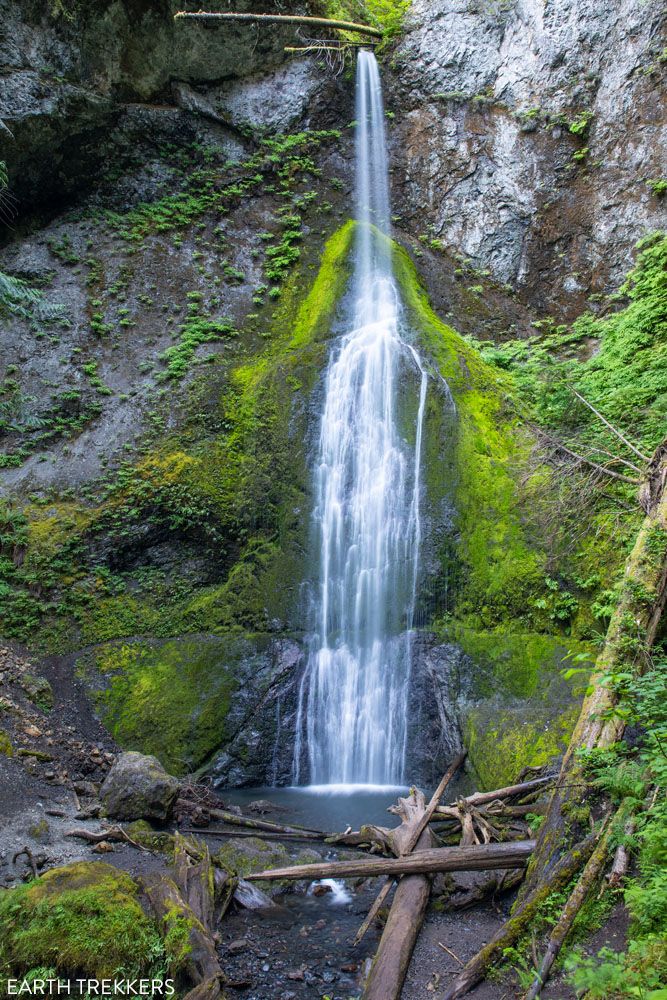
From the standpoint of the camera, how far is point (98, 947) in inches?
137

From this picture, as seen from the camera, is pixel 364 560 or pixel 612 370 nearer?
pixel 364 560

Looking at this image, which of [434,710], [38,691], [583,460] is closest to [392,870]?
[434,710]

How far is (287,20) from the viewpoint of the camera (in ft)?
49.0

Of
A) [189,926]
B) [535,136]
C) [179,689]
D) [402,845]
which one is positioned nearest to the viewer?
[189,926]

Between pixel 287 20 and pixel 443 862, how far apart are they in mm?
17799

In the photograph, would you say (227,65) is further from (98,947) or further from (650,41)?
(98,947)

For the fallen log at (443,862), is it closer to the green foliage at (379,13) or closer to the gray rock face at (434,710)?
the gray rock face at (434,710)

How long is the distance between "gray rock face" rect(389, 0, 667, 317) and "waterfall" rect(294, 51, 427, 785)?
4557 millimetres

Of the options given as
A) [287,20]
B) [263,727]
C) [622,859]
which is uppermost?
[287,20]

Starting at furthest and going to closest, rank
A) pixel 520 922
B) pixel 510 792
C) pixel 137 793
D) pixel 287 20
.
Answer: pixel 287 20 → pixel 137 793 → pixel 510 792 → pixel 520 922

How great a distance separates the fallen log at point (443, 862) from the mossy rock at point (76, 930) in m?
1.60

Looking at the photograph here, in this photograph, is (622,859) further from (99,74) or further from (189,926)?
(99,74)

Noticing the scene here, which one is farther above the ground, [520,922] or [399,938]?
[520,922]

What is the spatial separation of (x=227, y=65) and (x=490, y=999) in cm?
1908
